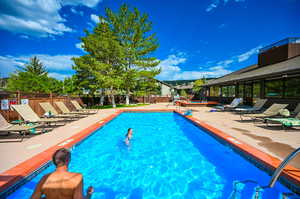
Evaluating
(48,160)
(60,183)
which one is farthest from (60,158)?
(48,160)

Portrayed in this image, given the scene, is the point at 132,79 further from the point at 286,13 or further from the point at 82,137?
the point at 286,13

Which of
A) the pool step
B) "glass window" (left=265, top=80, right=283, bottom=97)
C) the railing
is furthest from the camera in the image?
the railing

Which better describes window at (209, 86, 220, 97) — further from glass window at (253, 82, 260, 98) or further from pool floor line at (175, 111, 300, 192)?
pool floor line at (175, 111, 300, 192)

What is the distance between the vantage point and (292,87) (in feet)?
28.7

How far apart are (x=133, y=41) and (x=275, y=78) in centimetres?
1603

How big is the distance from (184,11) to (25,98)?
72.6 feet

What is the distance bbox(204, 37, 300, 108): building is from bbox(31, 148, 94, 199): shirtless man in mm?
10291

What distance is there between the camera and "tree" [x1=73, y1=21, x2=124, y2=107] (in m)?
15.1

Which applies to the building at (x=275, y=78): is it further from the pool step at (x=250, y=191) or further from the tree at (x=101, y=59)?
the tree at (x=101, y=59)

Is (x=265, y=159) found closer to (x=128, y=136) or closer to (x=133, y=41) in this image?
(x=128, y=136)

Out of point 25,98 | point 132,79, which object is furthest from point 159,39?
point 25,98

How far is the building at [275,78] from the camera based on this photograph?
27.7 feet

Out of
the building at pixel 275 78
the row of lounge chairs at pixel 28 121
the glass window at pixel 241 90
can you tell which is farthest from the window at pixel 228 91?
the row of lounge chairs at pixel 28 121

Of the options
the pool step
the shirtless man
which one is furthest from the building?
the shirtless man
